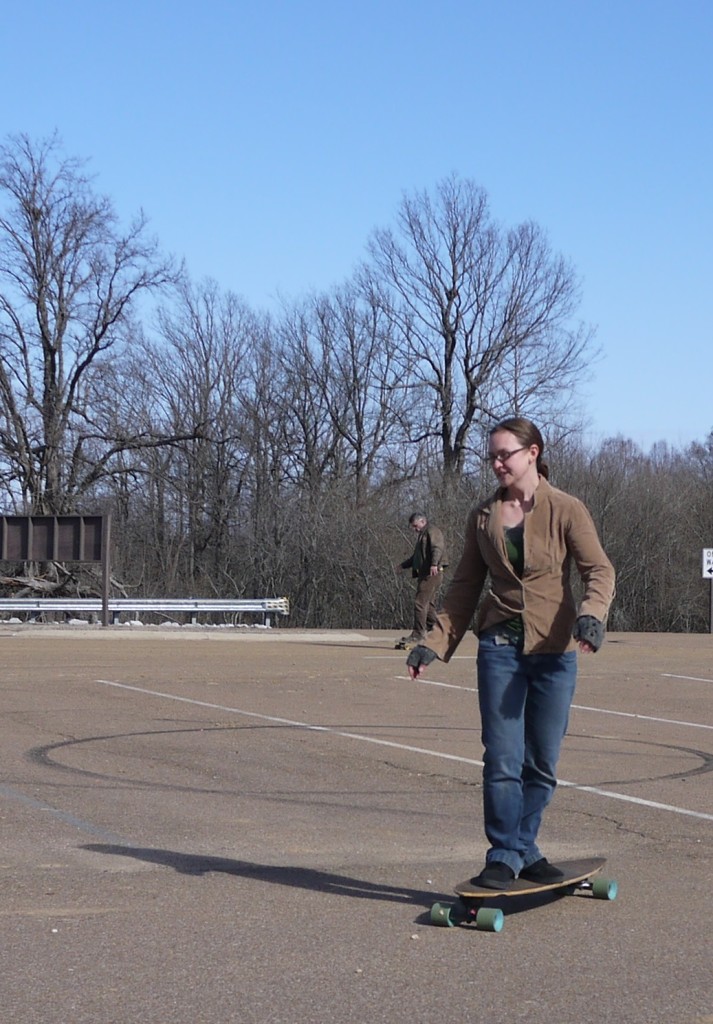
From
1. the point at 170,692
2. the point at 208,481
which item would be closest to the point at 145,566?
the point at 208,481

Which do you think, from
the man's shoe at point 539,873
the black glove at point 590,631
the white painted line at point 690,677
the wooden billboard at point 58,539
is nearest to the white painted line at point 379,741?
the man's shoe at point 539,873

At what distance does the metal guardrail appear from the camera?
31781 mm

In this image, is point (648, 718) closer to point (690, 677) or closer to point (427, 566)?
point (690, 677)

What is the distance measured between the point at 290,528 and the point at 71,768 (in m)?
36.7

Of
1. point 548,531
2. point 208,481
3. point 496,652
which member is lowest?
point 496,652

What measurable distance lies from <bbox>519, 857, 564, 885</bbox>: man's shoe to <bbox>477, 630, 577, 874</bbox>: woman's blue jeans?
0.10 ft

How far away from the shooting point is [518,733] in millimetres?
5816

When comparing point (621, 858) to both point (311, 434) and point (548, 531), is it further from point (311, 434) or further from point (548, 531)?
point (311, 434)

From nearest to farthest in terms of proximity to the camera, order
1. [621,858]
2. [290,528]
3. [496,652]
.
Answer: [496,652], [621,858], [290,528]

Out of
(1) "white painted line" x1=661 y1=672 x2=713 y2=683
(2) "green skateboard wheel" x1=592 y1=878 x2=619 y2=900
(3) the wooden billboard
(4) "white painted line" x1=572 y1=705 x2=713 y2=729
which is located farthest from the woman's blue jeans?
(3) the wooden billboard

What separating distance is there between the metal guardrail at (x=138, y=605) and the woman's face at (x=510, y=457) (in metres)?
26.7

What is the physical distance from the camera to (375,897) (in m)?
6.03

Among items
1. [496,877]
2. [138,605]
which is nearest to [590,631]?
[496,877]

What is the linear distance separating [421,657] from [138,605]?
2735cm
